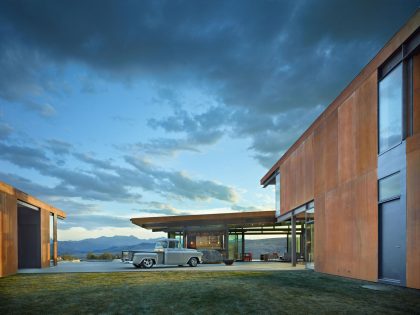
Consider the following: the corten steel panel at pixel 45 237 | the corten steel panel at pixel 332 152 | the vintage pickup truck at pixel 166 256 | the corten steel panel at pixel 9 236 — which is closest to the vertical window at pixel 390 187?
the corten steel panel at pixel 332 152

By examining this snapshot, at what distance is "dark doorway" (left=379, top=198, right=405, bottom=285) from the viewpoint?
12234 millimetres

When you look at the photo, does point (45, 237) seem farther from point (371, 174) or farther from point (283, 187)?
point (371, 174)

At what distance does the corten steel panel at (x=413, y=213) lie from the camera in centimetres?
1130

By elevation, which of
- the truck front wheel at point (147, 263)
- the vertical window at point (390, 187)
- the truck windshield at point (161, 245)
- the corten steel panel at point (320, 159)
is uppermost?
the corten steel panel at point (320, 159)

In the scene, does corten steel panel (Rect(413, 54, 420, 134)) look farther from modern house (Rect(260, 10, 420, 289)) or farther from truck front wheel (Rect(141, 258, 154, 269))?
truck front wheel (Rect(141, 258, 154, 269))

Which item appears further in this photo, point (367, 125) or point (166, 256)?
point (166, 256)

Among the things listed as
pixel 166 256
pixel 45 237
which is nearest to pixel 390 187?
pixel 166 256

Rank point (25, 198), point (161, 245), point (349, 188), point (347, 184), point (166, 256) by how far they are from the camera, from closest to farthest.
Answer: point (349, 188) < point (347, 184) < point (25, 198) < point (166, 256) < point (161, 245)

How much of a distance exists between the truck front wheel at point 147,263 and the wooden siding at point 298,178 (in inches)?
364

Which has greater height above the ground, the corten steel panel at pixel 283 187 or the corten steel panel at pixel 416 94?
the corten steel panel at pixel 416 94

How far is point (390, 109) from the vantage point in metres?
13.2

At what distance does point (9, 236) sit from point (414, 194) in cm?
1725

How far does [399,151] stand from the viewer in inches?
493

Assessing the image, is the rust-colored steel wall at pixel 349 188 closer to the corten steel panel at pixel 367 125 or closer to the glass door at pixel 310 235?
the corten steel panel at pixel 367 125
